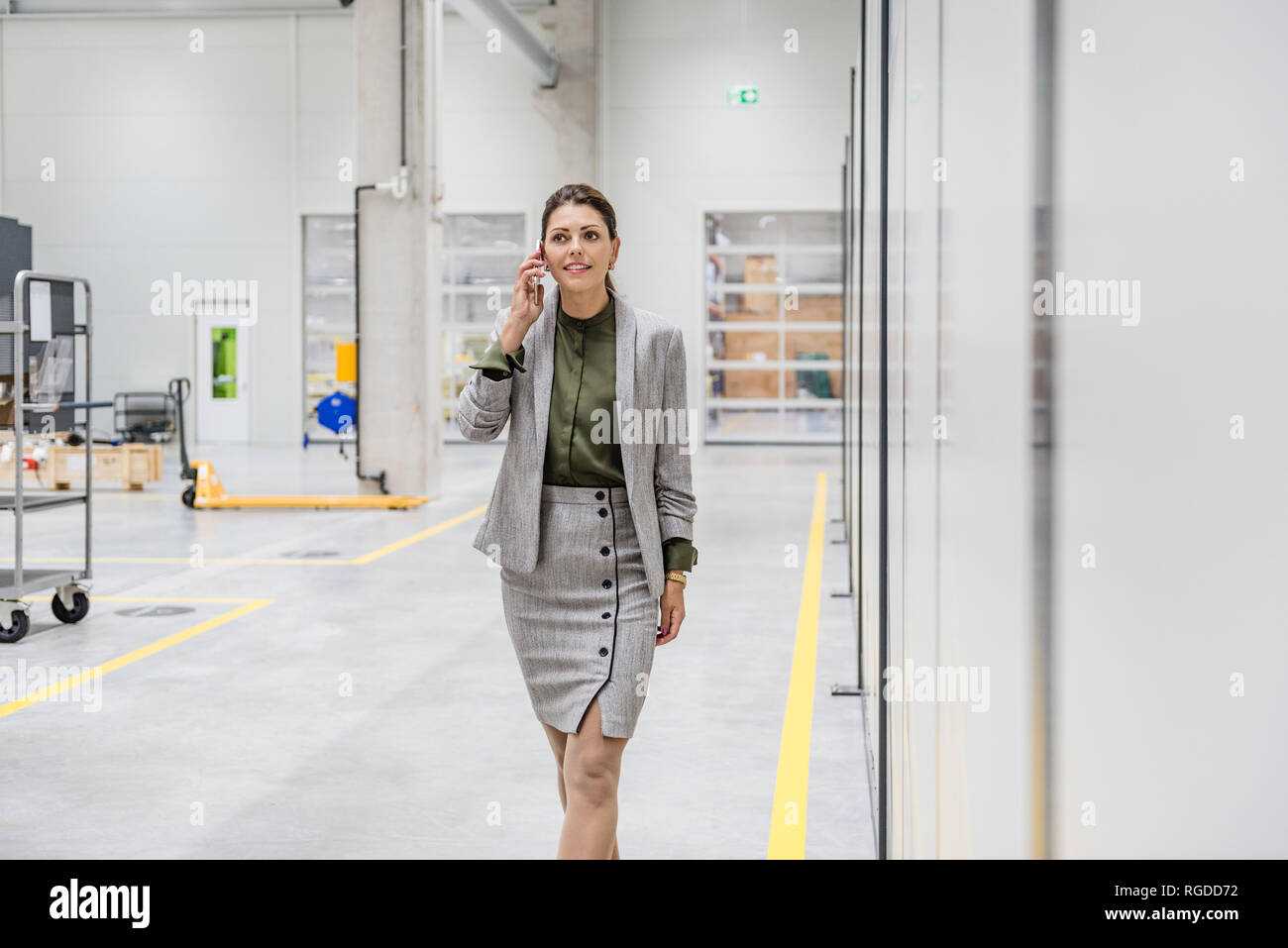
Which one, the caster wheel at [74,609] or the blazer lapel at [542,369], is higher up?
the blazer lapel at [542,369]

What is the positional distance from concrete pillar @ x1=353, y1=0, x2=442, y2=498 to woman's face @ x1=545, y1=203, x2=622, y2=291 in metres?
12.4

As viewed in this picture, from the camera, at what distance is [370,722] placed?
5.72 metres

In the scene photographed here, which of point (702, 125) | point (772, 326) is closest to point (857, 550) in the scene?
point (772, 326)

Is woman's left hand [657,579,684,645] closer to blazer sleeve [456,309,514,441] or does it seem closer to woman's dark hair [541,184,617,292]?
blazer sleeve [456,309,514,441]

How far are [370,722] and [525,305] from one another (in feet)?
10.9

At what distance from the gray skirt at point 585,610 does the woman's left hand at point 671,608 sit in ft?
0.42

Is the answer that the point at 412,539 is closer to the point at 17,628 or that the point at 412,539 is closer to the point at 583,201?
the point at 17,628

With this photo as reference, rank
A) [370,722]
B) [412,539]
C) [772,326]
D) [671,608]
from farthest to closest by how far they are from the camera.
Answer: [772,326] → [412,539] → [370,722] → [671,608]

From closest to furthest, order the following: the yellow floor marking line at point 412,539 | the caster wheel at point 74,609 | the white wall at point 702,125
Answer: the caster wheel at point 74,609, the yellow floor marking line at point 412,539, the white wall at point 702,125

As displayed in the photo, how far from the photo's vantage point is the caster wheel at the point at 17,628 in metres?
7.48

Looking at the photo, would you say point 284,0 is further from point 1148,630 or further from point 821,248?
point 1148,630

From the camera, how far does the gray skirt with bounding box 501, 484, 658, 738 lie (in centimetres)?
296

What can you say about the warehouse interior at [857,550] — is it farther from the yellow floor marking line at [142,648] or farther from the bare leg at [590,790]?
the bare leg at [590,790]

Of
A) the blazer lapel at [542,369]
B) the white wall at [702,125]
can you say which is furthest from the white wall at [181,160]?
the blazer lapel at [542,369]
